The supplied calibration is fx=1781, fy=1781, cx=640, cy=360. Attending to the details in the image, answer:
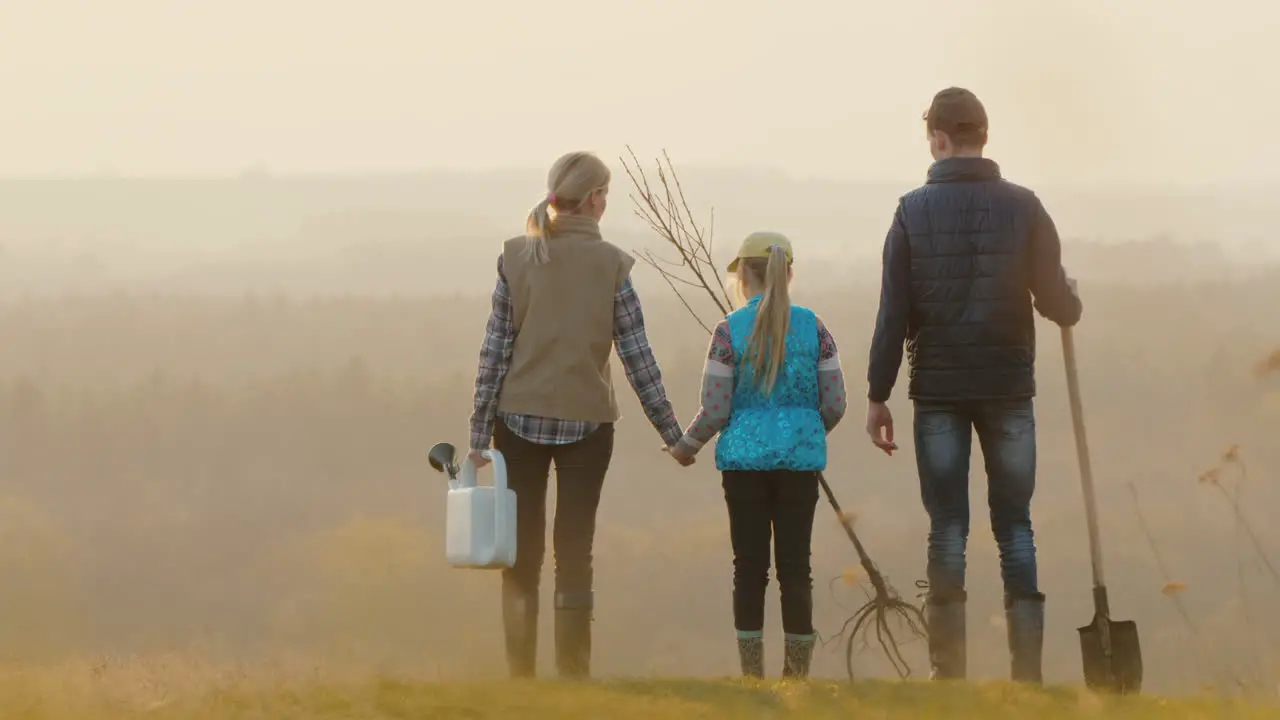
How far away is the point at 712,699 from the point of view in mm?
6562

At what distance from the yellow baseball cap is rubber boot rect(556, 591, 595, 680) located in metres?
1.55

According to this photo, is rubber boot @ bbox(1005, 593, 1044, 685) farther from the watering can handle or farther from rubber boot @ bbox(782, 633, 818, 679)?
the watering can handle

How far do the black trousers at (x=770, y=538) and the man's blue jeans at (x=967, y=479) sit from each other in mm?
495

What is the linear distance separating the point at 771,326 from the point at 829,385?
14.2 inches

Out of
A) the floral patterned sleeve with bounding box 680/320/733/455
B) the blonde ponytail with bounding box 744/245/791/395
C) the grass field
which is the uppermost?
the blonde ponytail with bounding box 744/245/791/395

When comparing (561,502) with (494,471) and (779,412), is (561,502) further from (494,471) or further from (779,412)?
(779,412)

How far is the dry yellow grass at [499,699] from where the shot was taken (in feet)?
20.4

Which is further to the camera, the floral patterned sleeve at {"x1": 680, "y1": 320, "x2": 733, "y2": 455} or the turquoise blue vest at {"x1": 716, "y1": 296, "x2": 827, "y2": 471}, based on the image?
the floral patterned sleeve at {"x1": 680, "y1": 320, "x2": 733, "y2": 455}

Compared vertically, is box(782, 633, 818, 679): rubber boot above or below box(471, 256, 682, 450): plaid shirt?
below

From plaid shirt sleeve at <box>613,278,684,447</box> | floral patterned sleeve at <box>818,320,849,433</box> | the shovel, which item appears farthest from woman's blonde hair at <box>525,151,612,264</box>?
the shovel

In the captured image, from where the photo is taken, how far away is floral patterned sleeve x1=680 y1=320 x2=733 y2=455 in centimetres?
730

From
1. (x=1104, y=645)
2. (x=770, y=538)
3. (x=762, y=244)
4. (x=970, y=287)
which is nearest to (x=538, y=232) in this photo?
(x=762, y=244)

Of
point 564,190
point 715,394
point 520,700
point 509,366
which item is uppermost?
point 564,190

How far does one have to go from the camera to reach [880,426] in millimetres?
7422
